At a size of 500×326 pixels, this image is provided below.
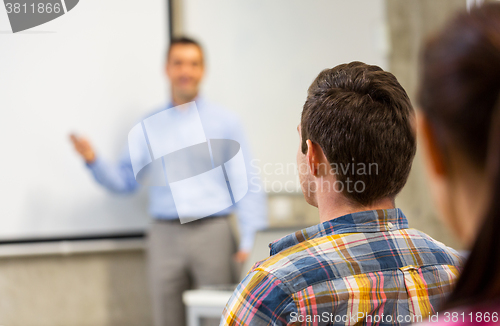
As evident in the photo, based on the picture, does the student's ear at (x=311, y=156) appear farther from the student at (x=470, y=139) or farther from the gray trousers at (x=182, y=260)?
the gray trousers at (x=182, y=260)

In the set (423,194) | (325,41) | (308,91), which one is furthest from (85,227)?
(423,194)

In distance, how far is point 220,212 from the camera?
5.77 feet

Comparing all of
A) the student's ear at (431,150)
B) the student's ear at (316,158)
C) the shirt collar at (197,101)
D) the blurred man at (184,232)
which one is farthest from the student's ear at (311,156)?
the shirt collar at (197,101)

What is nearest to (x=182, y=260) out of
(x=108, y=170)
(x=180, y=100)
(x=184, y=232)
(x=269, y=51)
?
(x=184, y=232)

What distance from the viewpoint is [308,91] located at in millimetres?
675

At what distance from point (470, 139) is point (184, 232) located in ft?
5.25

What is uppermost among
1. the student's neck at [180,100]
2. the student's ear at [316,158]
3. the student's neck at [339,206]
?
the student's neck at [180,100]

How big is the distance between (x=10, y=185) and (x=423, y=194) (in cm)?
203

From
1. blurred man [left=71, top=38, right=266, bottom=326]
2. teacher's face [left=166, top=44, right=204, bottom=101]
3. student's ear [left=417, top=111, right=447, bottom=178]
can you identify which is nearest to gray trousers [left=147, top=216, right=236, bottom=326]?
blurred man [left=71, top=38, right=266, bottom=326]

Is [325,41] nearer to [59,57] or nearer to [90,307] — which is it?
[59,57]

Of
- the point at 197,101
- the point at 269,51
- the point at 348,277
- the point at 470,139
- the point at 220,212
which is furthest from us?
the point at 269,51

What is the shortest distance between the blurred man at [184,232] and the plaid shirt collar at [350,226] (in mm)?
1073

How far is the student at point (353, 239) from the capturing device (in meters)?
0.56

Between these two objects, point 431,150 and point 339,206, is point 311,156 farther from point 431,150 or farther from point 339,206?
point 431,150
